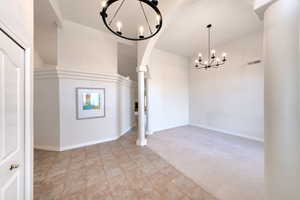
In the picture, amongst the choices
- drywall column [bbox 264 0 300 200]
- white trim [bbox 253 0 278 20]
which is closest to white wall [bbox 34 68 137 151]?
white trim [bbox 253 0 278 20]

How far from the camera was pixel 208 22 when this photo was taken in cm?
344

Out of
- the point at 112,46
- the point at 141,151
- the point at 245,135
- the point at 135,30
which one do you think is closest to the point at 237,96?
the point at 245,135

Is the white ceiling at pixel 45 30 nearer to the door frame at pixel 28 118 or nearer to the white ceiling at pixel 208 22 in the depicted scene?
the door frame at pixel 28 118

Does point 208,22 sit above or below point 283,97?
above

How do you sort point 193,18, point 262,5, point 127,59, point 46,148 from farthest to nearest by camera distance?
point 127,59 → point 46,148 → point 193,18 → point 262,5

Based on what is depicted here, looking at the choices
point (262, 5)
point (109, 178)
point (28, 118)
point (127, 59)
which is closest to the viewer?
point (262, 5)

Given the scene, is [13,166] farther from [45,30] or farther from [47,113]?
[45,30]

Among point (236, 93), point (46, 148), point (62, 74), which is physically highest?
point (62, 74)

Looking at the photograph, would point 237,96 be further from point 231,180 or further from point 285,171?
point 285,171

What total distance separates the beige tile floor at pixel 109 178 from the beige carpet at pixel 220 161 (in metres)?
0.29

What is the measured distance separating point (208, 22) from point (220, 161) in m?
3.66

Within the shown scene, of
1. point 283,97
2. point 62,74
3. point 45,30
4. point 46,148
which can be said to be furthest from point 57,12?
point 283,97

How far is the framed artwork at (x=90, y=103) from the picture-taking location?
11.7 feet

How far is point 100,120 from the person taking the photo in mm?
3957
